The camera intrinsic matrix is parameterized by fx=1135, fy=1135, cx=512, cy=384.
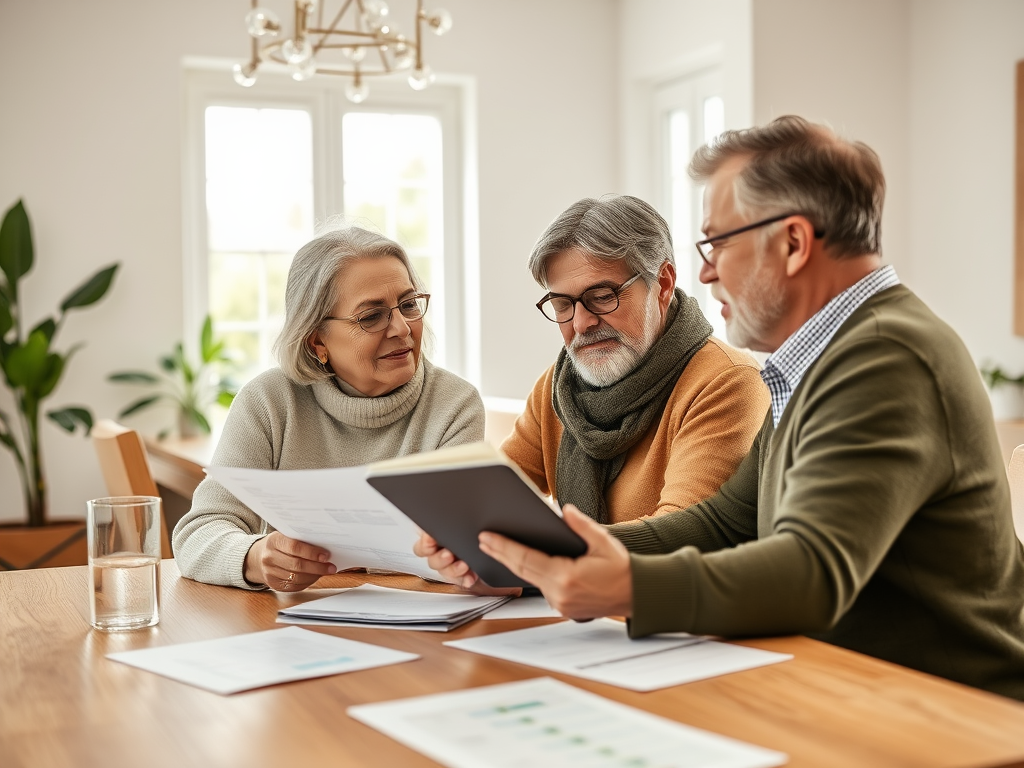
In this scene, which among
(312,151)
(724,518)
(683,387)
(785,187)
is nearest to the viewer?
(785,187)

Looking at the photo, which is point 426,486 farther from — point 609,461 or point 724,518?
point 609,461

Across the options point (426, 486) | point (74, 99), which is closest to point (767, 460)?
point (426, 486)

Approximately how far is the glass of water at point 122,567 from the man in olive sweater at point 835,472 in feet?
1.25

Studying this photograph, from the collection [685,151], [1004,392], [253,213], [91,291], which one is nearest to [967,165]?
[1004,392]

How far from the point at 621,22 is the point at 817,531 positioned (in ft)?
16.4

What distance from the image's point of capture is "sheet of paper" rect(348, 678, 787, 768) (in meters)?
0.88

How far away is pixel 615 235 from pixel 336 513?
0.80 meters

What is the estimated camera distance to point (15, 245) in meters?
4.55

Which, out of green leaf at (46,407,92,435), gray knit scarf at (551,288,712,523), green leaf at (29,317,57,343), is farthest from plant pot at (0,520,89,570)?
gray knit scarf at (551,288,712,523)

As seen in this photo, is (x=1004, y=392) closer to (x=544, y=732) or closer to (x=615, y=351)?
(x=615, y=351)

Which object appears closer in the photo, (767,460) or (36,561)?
(767,460)

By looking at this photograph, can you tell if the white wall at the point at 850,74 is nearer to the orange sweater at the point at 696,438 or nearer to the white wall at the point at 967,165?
the white wall at the point at 967,165

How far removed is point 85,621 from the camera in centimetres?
148

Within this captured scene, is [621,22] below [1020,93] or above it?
above
